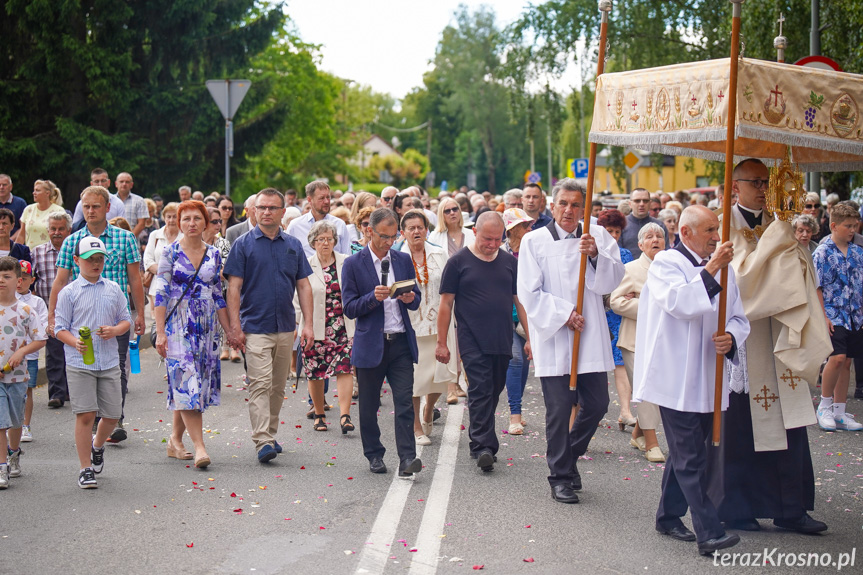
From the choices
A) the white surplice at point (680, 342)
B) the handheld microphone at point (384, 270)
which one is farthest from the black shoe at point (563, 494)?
the handheld microphone at point (384, 270)

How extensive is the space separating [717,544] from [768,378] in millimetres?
1182

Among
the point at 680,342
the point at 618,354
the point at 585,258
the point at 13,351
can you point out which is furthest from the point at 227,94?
the point at 680,342

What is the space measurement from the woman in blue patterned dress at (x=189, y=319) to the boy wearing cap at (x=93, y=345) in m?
0.43

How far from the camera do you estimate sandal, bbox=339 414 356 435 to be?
9266 mm

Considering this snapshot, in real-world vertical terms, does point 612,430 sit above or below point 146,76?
below

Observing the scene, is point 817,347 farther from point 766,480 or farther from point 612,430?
point 612,430

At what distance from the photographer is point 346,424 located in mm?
9273

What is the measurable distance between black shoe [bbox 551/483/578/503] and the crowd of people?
13mm

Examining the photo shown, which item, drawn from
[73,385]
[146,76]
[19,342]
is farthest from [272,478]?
[146,76]

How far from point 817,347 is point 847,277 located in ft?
14.1

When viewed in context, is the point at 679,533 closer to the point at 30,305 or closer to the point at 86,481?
the point at 86,481

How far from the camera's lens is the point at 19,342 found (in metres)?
7.70

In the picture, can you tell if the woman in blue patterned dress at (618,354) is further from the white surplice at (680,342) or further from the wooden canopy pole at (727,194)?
the wooden canopy pole at (727,194)

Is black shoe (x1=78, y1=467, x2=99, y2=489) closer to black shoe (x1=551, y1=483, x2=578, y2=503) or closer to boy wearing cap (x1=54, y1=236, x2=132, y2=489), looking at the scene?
boy wearing cap (x1=54, y1=236, x2=132, y2=489)
